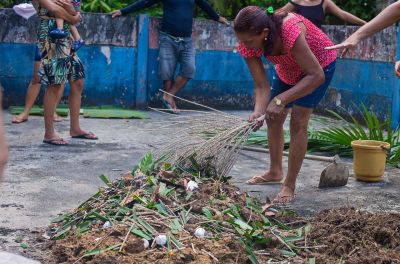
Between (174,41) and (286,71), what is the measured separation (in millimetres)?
4503

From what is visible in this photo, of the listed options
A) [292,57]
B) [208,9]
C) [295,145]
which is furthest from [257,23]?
[208,9]

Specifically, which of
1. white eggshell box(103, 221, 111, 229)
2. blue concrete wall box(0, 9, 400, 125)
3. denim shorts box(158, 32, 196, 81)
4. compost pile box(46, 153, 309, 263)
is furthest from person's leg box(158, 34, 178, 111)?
white eggshell box(103, 221, 111, 229)

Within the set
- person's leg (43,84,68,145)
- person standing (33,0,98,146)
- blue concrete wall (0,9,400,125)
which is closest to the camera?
person standing (33,0,98,146)

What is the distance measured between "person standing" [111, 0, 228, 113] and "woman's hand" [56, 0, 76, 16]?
264cm

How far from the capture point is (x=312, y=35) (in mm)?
5074

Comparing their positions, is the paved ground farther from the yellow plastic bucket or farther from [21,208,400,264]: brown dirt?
[21,208,400,264]: brown dirt

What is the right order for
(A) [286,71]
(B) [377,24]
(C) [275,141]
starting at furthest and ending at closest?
(C) [275,141]
(A) [286,71]
(B) [377,24]

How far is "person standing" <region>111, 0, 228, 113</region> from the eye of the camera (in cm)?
940

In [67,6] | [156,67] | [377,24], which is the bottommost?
[156,67]

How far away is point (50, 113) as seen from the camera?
6926 millimetres

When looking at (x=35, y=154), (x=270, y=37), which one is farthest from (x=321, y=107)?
(x=270, y=37)

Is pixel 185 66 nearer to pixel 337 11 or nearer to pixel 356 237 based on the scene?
pixel 337 11

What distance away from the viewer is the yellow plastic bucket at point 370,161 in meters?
5.84

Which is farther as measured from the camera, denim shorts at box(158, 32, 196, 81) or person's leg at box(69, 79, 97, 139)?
denim shorts at box(158, 32, 196, 81)
